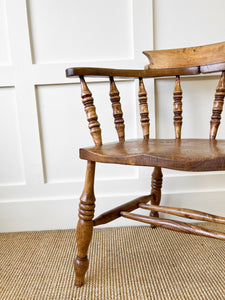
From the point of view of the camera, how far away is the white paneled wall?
3.29 feet

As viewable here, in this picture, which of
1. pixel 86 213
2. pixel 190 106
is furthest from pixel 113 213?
pixel 190 106

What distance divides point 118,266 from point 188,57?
0.77 m

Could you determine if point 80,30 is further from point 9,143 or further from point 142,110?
point 9,143

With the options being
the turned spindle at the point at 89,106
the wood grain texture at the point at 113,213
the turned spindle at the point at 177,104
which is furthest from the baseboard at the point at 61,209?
the turned spindle at the point at 89,106

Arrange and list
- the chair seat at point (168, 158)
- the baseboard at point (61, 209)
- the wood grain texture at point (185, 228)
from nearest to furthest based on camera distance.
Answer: the chair seat at point (168, 158) → the wood grain texture at point (185, 228) → the baseboard at point (61, 209)

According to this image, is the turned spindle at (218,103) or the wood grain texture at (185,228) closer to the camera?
the wood grain texture at (185,228)

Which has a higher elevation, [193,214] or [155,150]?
[155,150]

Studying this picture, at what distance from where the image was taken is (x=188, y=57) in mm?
906

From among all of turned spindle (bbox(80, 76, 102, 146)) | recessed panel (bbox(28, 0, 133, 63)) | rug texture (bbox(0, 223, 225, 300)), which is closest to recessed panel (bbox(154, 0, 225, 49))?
recessed panel (bbox(28, 0, 133, 63))

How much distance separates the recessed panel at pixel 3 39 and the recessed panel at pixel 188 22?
612mm

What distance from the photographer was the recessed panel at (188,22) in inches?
39.4

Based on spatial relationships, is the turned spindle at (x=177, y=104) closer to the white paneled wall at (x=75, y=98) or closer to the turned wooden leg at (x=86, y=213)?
the white paneled wall at (x=75, y=98)

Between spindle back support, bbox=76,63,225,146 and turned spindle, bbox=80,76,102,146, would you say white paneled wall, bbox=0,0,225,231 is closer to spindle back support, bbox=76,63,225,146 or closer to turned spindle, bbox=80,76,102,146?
spindle back support, bbox=76,63,225,146

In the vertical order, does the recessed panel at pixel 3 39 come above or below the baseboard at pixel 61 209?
above
